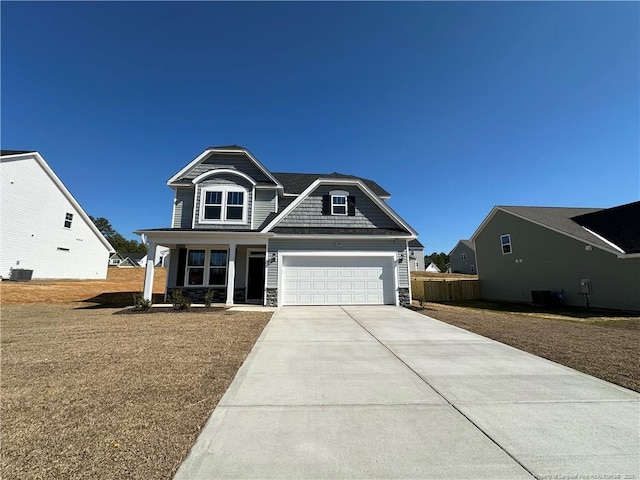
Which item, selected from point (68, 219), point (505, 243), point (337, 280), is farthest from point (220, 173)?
point (505, 243)

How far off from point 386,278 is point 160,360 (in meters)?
9.66

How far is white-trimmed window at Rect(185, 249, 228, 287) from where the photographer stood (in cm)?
1342

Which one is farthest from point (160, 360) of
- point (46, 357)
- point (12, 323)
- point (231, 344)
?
point (12, 323)

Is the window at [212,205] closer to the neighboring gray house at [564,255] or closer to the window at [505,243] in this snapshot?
the neighboring gray house at [564,255]

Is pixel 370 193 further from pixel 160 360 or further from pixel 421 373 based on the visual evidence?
pixel 160 360

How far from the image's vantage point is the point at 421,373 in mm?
4457

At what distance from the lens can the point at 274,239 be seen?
12312 millimetres

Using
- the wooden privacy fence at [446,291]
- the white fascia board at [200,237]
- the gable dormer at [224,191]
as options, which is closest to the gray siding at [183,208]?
the gable dormer at [224,191]

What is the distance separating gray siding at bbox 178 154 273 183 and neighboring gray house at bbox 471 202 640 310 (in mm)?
15562

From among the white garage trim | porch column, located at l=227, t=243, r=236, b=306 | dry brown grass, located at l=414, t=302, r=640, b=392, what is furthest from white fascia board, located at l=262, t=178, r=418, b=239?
dry brown grass, located at l=414, t=302, r=640, b=392

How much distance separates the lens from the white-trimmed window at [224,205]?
13570 millimetres

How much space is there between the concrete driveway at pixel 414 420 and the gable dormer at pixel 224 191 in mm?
9384

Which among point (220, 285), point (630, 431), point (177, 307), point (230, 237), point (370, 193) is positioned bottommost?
point (630, 431)

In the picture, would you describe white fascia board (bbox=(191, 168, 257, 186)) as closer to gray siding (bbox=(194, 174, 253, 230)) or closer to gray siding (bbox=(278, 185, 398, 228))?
gray siding (bbox=(194, 174, 253, 230))
